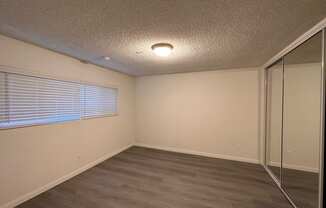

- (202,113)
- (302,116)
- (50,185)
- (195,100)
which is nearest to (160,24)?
(302,116)

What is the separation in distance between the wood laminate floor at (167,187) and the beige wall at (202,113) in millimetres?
492

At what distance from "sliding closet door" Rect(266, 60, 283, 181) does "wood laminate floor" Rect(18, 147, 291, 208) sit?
0.98 feet

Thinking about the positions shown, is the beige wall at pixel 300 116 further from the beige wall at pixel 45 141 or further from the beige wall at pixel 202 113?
the beige wall at pixel 45 141

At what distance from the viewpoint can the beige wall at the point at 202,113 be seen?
3355 mm

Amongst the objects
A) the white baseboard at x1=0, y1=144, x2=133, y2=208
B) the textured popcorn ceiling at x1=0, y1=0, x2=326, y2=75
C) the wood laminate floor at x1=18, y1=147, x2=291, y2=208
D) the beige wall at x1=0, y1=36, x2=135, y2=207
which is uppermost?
the textured popcorn ceiling at x1=0, y1=0, x2=326, y2=75

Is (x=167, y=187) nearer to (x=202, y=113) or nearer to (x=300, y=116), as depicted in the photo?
(x=202, y=113)

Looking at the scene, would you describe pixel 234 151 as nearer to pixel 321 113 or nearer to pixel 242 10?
pixel 321 113

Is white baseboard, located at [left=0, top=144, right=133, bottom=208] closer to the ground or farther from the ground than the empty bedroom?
closer to the ground

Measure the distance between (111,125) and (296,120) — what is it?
3629 mm

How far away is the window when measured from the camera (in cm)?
183

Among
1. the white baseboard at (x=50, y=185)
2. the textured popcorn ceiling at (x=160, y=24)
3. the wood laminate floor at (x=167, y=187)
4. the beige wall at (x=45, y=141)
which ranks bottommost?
the wood laminate floor at (x=167, y=187)

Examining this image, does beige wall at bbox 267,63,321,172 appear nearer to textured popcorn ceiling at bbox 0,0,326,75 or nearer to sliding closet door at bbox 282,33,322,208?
sliding closet door at bbox 282,33,322,208

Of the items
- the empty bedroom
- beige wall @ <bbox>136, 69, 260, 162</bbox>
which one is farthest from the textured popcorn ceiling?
beige wall @ <bbox>136, 69, 260, 162</bbox>

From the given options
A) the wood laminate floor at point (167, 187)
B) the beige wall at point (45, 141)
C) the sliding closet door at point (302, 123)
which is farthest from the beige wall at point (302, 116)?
the beige wall at point (45, 141)
